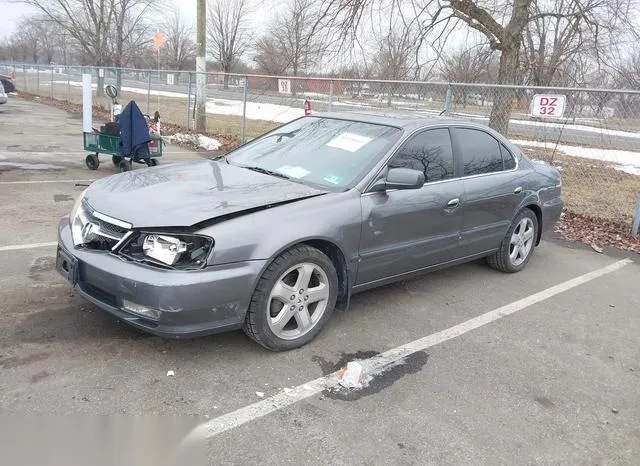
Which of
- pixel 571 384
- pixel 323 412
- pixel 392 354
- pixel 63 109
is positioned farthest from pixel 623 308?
pixel 63 109

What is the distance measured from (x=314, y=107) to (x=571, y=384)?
12186 millimetres

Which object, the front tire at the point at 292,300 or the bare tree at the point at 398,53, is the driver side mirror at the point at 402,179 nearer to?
the front tire at the point at 292,300

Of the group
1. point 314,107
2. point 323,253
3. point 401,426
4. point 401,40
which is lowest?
point 401,426

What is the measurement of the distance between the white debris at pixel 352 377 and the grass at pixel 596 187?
6448 mm

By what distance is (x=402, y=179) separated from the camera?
150 inches

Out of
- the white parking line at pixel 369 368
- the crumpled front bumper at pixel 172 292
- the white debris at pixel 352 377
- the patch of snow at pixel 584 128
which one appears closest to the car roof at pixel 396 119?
the white parking line at pixel 369 368

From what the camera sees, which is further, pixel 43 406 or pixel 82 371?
pixel 82 371

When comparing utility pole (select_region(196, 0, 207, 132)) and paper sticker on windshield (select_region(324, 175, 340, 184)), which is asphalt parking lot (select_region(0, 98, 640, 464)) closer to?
paper sticker on windshield (select_region(324, 175, 340, 184))

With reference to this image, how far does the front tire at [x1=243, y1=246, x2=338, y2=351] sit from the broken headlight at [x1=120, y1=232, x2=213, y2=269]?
0.40m

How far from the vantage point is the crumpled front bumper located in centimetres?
299

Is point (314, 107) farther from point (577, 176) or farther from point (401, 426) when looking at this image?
point (401, 426)

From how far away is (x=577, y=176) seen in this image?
11.9 metres

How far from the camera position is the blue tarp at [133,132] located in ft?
28.9

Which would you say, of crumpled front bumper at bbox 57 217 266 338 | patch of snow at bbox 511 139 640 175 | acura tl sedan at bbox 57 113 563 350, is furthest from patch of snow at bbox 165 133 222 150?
crumpled front bumper at bbox 57 217 266 338
